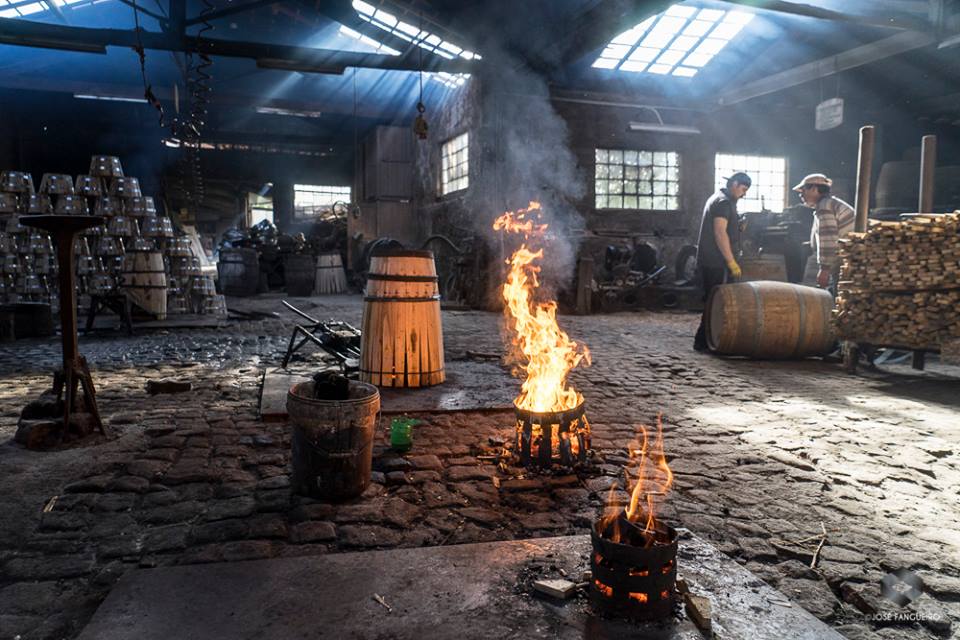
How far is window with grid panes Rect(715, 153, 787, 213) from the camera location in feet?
58.1

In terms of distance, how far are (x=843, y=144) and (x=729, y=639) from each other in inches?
760

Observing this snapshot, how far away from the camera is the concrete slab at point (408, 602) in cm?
191

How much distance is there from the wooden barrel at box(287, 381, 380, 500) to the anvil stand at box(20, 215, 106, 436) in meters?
1.76

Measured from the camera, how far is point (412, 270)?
4.96 m

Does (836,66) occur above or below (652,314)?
above

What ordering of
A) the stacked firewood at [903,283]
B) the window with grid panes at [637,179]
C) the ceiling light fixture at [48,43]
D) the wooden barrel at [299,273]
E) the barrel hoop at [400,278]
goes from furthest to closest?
1. the wooden barrel at [299,273]
2. the window with grid panes at [637,179]
3. the ceiling light fixture at [48,43]
4. the stacked firewood at [903,283]
5. the barrel hoop at [400,278]

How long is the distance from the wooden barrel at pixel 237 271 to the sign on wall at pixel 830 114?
1464 centimetres

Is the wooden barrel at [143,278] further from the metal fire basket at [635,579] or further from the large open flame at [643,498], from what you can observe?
the metal fire basket at [635,579]

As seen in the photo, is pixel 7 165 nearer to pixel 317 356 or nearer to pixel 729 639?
pixel 317 356

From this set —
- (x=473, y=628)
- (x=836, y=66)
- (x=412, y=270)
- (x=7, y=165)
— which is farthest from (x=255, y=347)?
(x=7, y=165)

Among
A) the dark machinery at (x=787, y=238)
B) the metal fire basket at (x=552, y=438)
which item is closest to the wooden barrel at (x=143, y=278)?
the metal fire basket at (x=552, y=438)

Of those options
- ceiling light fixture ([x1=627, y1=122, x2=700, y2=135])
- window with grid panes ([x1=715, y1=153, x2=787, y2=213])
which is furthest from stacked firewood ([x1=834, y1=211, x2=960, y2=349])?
window with grid panes ([x1=715, y1=153, x2=787, y2=213])

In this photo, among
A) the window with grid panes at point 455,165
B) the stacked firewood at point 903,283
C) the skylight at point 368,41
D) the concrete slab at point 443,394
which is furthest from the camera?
the skylight at point 368,41

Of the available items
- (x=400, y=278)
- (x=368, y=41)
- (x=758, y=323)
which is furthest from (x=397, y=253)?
(x=368, y=41)
